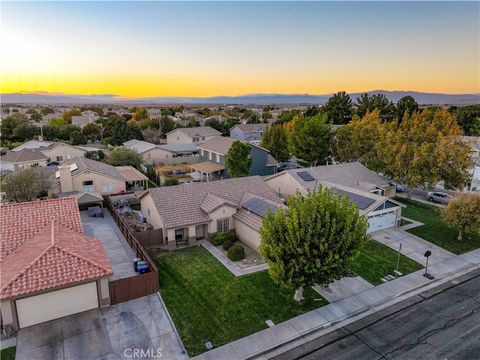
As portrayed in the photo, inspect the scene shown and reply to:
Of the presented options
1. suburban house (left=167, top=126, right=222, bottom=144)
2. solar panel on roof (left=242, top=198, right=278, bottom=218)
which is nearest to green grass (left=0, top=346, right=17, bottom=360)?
solar panel on roof (left=242, top=198, right=278, bottom=218)

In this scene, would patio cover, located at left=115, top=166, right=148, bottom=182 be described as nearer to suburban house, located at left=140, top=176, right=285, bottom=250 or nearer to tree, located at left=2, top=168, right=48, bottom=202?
tree, located at left=2, top=168, right=48, bottom=202

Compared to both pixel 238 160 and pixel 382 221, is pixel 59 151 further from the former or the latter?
pixel 382 221

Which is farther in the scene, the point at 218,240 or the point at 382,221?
the point at 382,221

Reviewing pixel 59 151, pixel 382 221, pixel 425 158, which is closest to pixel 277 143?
pixel 425 158

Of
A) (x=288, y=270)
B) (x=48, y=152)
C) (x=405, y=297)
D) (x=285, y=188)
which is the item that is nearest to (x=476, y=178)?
(x=285, y=188)

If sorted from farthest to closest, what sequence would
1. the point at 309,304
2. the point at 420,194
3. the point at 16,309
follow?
the point at 420,194 < the point at 309,304 < the point at 16,309

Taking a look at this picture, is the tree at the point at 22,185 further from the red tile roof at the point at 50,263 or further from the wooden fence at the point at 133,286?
the wooden fence at the point at 133,286

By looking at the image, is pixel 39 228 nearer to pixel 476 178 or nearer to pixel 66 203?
pixel 66 203
